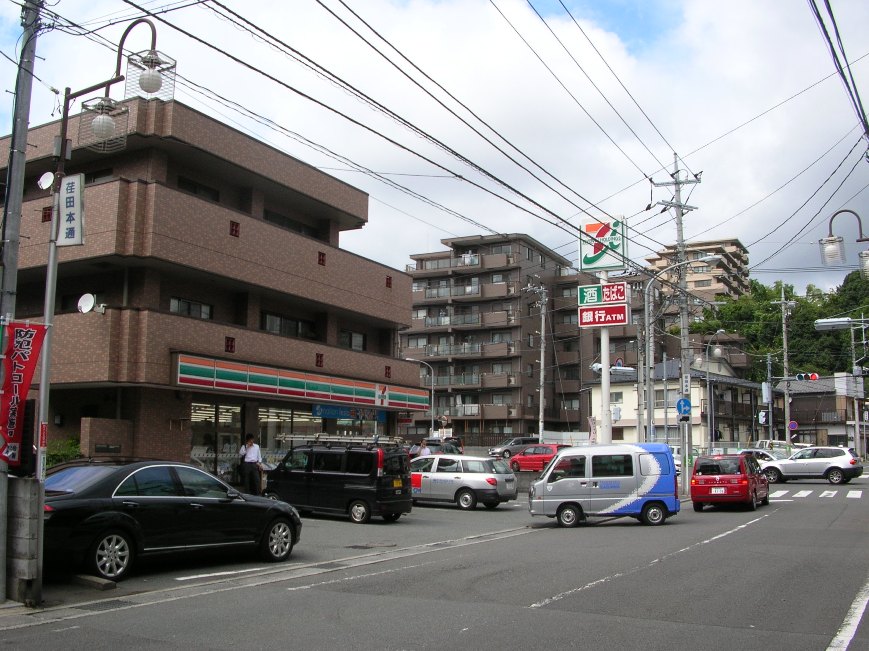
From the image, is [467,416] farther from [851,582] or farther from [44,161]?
[851,582]

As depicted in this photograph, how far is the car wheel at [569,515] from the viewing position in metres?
19.5

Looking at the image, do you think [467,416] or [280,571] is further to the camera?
[467,416]

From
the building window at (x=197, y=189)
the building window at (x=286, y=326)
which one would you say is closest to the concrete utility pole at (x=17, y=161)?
the building window at (x=197, y=189)

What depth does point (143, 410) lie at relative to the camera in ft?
75.3

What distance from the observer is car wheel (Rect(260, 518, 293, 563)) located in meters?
12.6

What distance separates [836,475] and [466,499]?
2126cm

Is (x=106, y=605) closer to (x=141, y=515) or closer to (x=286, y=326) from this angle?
(x=141, y=515)

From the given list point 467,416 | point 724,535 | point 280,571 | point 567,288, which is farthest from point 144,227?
point 567,288

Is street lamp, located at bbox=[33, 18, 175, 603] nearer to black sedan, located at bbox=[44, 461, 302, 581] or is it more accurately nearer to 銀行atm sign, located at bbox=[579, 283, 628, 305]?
black sedan, located at bbox=[44, 461, 302, 581]

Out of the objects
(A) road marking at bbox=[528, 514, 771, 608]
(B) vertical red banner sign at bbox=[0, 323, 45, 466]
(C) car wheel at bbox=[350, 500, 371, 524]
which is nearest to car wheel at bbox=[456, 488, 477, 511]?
(C) car wheel at bbox=[350, 500, 371, 524]

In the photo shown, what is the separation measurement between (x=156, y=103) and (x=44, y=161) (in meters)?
5.08

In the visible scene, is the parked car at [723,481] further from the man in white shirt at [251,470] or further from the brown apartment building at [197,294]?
the man in white shirt at [251,470]

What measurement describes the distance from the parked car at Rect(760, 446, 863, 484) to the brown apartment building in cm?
1983

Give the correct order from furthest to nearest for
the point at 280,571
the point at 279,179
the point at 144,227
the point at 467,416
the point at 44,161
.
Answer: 1. the point at 467,416
2. the point at 279,179
3. the point at 44,161
4. the point at 144,227
5. the point at 280,571
